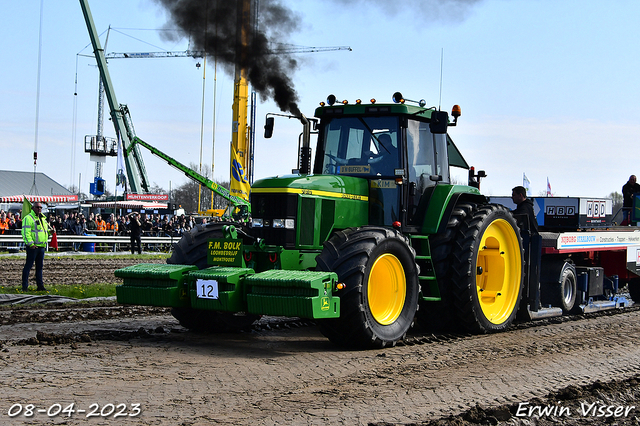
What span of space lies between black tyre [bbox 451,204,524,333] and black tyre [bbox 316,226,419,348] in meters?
0.84

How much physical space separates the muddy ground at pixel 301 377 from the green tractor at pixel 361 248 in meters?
0.46

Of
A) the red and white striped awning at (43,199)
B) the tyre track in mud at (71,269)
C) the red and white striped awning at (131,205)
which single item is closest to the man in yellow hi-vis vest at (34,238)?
the tyre track in mud at (71,269)

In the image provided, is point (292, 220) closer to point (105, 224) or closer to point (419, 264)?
point (419, 264)

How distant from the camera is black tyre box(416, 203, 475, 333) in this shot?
8773mm

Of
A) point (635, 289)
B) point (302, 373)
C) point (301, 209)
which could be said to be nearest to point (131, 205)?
point (635, 289)

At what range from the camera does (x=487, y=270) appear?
9.84 meters

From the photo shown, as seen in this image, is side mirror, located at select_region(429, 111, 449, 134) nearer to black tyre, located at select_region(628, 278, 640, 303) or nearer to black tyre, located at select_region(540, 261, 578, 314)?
black tyre, located at select_region(540, 261, 578, 314)

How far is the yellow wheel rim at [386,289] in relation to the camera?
787cm

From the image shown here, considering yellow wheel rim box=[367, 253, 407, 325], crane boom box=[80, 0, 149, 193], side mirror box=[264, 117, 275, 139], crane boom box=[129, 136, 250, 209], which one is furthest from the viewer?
crane boom box=[80, 0, 149, 193]

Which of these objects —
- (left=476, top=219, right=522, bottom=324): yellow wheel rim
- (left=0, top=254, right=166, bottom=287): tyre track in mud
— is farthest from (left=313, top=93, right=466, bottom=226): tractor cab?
(left=0, top=254, right=166, bottom=287): tyre track in mud


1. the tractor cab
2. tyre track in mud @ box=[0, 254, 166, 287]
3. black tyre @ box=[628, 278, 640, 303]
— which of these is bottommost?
tyre track in mud @ box=[0, 254, 166, 287]

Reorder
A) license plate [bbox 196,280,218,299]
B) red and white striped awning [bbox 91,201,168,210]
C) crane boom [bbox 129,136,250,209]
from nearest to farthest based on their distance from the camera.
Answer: license plate [bbox 196,280,218,299] → crane boom [bbox 129,136,250,209] → red and white striped awning [bbox 91,201,168,210]

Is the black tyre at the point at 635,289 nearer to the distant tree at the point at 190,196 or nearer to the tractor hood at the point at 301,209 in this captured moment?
the tractor hood at the point at 301,209

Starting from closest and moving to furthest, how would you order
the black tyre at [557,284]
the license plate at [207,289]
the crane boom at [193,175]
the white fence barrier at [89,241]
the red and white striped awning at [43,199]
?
the license plate at [207,289], the black tyre at [557,284], the white fence barrier at [89,241], the crane boom at [193,175], the red and white striped awning at [43,199]
